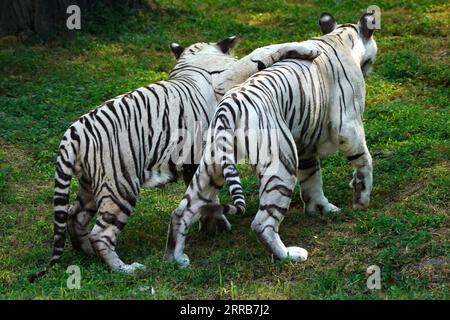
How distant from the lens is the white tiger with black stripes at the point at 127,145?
7195 millimetres

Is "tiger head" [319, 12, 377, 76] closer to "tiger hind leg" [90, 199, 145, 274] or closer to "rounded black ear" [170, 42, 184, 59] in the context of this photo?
"rounded black ear" [170, 42, 184, 59]

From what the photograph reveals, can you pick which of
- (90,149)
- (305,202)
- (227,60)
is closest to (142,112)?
(90,149)

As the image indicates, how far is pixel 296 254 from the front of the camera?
692cm

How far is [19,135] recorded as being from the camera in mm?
10523

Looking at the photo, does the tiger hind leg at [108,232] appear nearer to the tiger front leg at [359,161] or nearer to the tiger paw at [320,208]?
the tiger paw at [320,208]

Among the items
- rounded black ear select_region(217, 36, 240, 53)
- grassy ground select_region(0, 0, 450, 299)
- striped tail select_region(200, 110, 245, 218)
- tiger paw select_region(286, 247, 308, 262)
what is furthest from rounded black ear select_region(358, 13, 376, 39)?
tiger paw select_region(286, 247, 308, 262)

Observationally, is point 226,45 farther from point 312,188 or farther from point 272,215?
point 272,215

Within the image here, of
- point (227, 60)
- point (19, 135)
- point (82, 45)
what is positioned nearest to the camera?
point (227, 60)

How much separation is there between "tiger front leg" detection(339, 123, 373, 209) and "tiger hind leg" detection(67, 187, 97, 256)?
2153 mm

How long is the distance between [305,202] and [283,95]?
1.29m

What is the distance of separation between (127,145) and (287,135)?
127cm

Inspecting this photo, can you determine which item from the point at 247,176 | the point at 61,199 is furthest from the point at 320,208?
the point at 61,199
